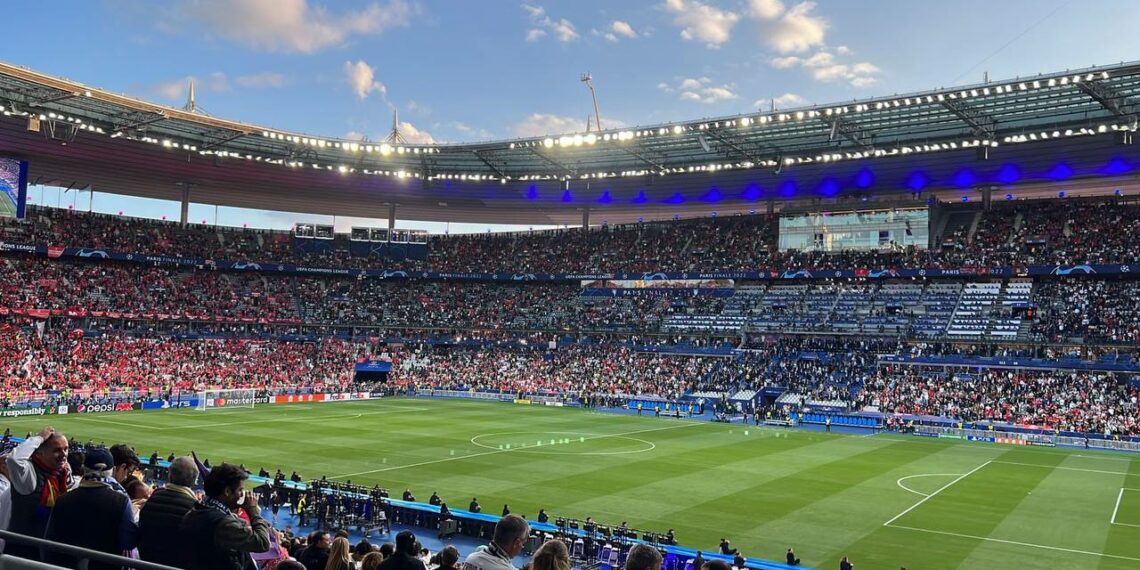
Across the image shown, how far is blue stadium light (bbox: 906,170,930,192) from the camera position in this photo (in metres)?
65.6

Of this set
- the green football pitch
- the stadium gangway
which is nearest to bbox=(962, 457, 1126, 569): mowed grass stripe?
the green football pitch

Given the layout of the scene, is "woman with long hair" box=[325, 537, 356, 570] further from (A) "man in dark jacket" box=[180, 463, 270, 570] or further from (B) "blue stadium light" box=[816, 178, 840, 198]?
(B) "blue stadium light" box=[816, 178, 840, 198]

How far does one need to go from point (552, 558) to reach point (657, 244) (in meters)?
78.0

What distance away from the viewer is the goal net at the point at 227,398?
2174 inches

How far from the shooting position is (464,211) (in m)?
88.6

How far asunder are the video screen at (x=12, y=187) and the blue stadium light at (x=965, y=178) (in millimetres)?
74795

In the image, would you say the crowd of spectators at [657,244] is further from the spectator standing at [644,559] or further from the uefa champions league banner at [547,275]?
the spectator standing at [644,559]

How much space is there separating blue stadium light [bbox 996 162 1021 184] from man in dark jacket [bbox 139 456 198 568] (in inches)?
2630

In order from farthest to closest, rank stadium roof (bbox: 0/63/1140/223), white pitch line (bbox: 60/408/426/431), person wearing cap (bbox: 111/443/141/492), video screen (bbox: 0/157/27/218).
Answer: video screen (bbox: 0/157/27/218) → stadium roof (bbox: 0/63/1140/223) → white pitch line (bbox: 60/408/426/431) → person wearing cap (bbox: 111/443/141/492)

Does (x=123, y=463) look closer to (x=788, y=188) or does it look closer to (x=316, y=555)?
(x=316, y=555)

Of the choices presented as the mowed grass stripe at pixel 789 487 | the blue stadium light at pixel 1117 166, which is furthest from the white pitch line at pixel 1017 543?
the blue stadium light at pixel 1117 166

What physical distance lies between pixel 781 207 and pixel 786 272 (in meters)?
10.4

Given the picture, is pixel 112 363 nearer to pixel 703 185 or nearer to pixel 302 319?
pixel 302 319

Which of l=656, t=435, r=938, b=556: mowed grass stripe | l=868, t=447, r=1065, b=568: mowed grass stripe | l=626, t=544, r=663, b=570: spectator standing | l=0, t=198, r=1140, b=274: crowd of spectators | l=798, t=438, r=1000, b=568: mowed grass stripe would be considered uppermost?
l=0, t=198, r=1140, b=274: crowd of spectators
